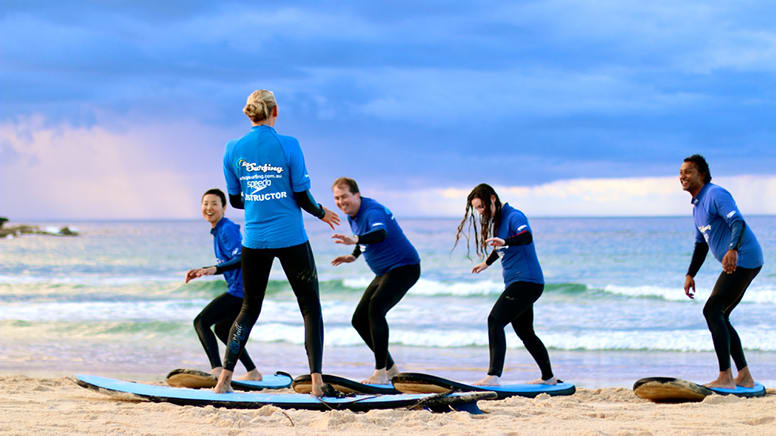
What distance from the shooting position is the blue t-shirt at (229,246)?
644 cm

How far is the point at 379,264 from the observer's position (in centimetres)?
677

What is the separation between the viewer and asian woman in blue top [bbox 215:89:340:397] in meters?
5.06

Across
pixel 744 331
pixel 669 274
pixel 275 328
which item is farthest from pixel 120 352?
pixel 669 274

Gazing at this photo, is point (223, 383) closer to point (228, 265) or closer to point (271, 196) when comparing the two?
point (228, 265)

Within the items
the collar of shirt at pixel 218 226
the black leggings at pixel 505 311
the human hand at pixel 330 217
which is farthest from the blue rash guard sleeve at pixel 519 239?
→ the collar of shirt at pixel 218 226

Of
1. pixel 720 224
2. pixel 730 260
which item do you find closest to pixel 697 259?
pixel 720 224

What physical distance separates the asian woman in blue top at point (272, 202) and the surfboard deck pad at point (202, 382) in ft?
5.86

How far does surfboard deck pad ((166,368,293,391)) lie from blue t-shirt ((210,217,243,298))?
799mm

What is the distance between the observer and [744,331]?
12.6 metres

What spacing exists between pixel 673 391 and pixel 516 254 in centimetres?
177

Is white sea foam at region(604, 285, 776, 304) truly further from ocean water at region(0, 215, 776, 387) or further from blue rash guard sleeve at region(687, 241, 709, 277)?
blue rash guard sleeve at region(687, 241, 709, 277)

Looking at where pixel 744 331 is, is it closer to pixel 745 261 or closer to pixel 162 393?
pixel 745 261

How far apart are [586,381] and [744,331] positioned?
543 cm

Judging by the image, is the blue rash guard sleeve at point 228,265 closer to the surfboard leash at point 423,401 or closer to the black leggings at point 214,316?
the black leggings at point 214,316
